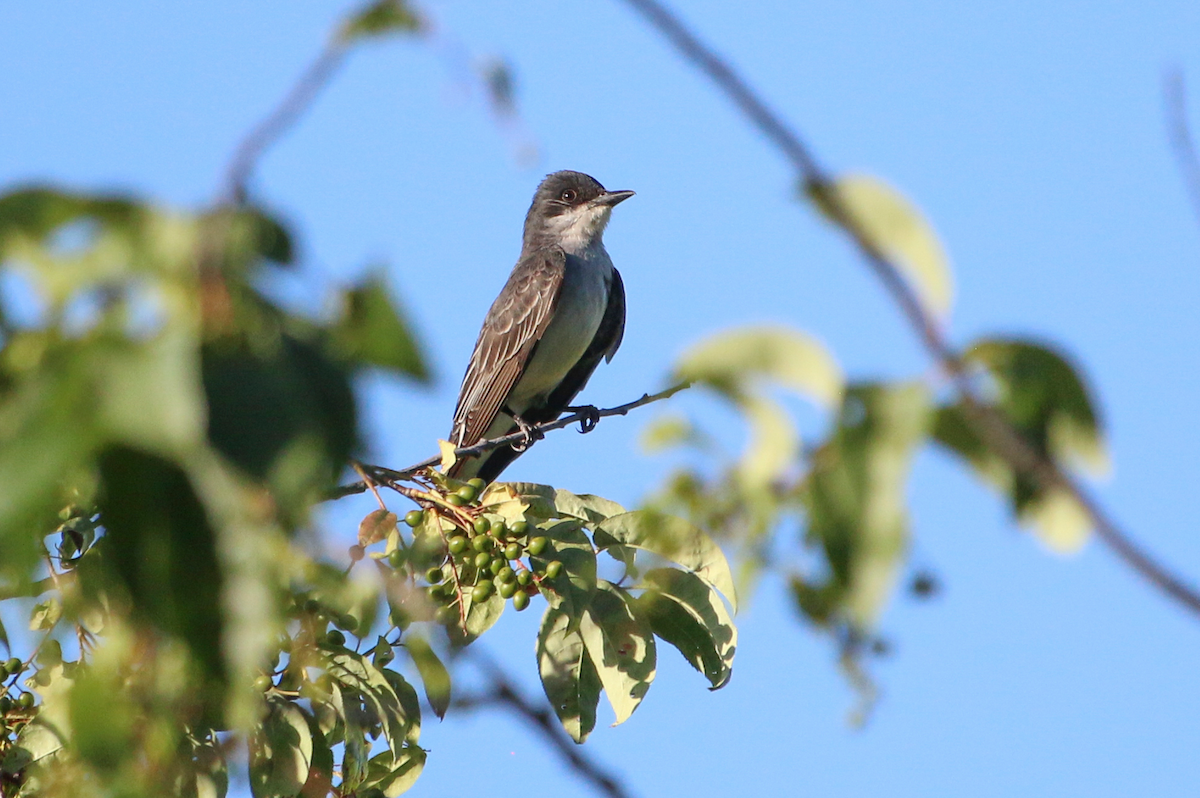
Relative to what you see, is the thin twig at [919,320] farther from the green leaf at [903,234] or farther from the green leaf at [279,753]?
the green leaf at [279,753]

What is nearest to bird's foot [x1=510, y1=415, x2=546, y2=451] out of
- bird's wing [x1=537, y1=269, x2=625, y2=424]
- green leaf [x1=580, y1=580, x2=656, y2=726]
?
bird's wing [x1=537, y1=269, x2=625, y2=424]

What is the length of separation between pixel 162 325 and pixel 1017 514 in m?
0.95

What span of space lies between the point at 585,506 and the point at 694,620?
0.74 m

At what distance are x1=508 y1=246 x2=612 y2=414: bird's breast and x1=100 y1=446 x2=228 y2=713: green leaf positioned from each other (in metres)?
9.13

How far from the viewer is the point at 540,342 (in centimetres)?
1053

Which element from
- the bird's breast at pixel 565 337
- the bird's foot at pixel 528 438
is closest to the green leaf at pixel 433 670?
the bird's foot at pixel 528 438

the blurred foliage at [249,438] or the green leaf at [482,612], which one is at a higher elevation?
the blurred foliage at [249,438]

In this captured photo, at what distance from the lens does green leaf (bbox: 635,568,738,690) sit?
155 inches

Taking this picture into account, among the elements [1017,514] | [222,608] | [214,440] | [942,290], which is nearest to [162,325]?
[214,440]

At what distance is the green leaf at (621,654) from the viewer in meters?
3.95

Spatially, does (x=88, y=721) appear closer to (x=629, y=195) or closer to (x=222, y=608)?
(x=222, y=608)

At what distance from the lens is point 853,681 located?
1.39 m

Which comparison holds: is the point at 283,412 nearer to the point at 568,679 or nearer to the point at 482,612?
the point at 568,679

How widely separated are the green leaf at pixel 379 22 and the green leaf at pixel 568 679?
2873 millimetres
